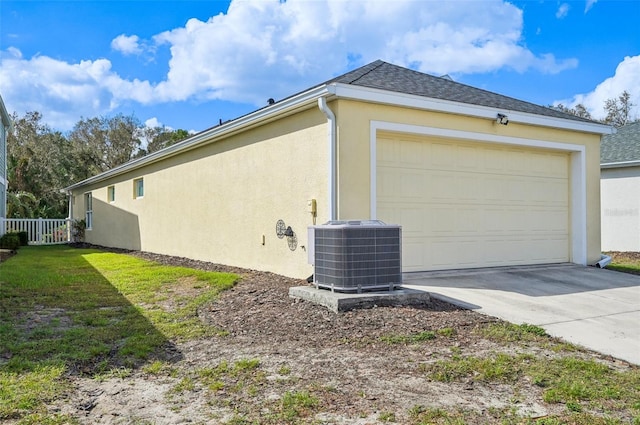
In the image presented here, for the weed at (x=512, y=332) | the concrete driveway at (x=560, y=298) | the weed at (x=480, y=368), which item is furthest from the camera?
the concrete driveway at (x=560, y=298)

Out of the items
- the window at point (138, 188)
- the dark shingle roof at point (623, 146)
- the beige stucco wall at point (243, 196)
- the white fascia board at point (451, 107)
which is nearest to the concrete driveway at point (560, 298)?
the beige stucco wall at point (243, 196)

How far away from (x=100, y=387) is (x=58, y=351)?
3.75ft

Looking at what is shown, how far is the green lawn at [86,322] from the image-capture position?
3699 millimetres

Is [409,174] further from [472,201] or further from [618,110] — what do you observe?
[618,110]

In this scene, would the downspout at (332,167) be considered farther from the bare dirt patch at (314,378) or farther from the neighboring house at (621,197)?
the neighboring house at (621,197)

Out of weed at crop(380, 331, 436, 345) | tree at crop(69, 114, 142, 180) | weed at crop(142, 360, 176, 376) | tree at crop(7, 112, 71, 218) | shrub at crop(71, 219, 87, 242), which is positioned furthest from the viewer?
tree at crop(69, 114, 142, 180)

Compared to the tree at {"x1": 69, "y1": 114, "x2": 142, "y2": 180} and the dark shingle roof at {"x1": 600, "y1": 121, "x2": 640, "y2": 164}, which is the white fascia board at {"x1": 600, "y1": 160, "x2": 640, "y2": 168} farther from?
the tree at {"x1": 69, "y1": 114, "x2": 142, "y2": 180}

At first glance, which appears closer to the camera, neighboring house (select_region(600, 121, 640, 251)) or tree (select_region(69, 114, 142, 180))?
neighboring house (select_region(600, 121, 640, 251))

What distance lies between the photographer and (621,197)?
14297 millimetres

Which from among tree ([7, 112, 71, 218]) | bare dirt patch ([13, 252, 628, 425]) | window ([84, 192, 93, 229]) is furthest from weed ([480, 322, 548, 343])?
tree ([7, 112, 71, 218])

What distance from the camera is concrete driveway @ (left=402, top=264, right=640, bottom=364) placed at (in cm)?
491

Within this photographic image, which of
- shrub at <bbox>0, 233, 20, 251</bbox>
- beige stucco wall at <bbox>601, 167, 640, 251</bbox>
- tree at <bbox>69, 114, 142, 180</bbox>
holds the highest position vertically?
tree at <bbox>69, 114, 142, 180</bbox>

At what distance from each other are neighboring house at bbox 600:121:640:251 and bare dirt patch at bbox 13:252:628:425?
36.9 ft

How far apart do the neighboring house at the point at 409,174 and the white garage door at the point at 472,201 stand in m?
0.02
